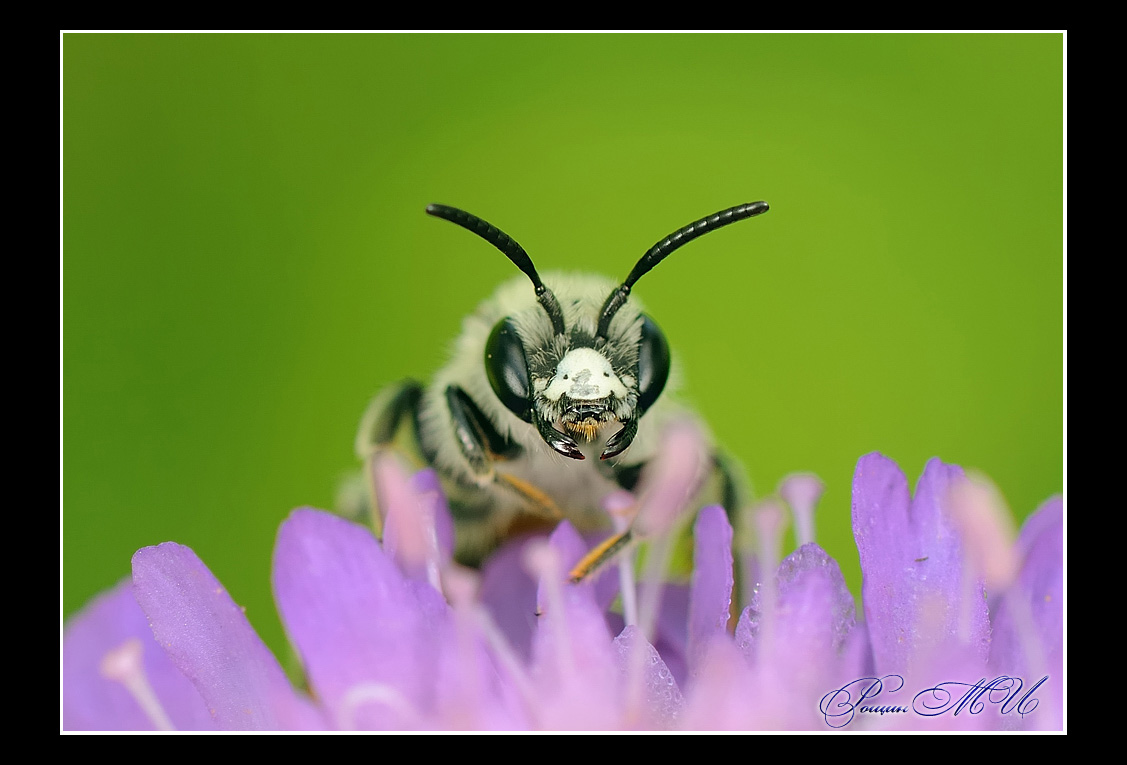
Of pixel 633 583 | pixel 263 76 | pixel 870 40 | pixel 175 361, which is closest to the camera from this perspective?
pixel 633 583

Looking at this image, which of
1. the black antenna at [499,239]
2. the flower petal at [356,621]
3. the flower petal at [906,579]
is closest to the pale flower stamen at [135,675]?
the flower petal at [356,621]

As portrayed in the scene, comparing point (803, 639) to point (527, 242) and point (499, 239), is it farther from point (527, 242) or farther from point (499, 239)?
point (527, 242)

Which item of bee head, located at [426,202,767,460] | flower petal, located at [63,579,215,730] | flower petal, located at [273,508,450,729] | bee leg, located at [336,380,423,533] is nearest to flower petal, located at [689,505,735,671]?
bee head, located at [426,202,767,460]

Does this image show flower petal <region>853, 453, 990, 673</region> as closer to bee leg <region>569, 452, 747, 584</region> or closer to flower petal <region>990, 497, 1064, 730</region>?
flower petal <region>990, 497, 1064, 730</region>

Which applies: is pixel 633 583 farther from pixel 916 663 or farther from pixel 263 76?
pixel 263 76

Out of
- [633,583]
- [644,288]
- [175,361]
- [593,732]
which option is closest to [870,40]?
[644,288]

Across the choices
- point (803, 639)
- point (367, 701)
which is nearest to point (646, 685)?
point (803, 639)
